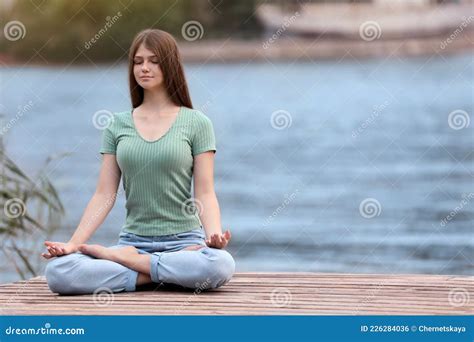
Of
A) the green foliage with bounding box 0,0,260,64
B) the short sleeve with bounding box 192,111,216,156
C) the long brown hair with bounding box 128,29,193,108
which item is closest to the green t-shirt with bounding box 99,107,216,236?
the short sleeve with bounding box 192,111,216,156

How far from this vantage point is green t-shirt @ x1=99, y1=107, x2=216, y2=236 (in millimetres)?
3709

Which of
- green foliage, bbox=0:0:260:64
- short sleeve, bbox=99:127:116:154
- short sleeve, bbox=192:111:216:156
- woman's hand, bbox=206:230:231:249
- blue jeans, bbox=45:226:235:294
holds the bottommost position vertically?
blue jeans, bbox=45:226:235:294

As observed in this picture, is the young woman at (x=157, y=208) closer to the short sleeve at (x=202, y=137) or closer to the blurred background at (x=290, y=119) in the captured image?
the short sleeve at (x=202, y=137)

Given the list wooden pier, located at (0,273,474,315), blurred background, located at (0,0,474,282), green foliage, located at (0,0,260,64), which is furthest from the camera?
green foliage, located at (0,0,260,64)

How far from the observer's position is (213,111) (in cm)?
2073

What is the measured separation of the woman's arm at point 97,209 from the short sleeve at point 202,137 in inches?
10.7

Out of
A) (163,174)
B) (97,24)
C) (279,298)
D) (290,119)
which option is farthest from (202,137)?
(97,24)

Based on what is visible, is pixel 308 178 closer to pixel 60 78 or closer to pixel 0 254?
pixel 0 254

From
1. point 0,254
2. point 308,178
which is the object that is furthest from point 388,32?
point 0,254

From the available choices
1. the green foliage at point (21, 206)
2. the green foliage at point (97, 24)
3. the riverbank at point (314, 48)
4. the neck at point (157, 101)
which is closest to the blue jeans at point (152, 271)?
the neck at point (157, 101)

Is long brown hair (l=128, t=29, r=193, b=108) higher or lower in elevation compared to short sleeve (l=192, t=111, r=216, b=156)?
higher

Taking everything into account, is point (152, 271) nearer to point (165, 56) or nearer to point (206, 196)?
point (206, 196)

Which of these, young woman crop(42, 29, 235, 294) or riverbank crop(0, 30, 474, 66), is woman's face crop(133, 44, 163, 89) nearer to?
young woman crop(42, 29, 235, 294)

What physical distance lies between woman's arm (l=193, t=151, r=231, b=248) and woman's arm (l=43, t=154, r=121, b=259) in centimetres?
27
